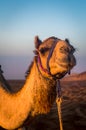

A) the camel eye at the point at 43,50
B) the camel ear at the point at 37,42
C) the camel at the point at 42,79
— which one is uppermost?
the camel ear at the point at 37,42

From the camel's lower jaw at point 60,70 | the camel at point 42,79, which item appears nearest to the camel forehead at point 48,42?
the camel at point 42,79

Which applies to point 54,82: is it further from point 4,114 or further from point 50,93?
point 4,114

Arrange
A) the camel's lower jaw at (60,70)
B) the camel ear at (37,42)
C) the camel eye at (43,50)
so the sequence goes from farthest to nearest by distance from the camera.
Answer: the camel ear at (37,42) < the camel eye at (43,50) < the camel's lower jaw at (60,70)

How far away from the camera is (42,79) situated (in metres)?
3.70

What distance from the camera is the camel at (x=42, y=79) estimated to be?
3365mm

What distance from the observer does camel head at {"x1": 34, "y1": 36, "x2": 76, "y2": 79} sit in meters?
3.31

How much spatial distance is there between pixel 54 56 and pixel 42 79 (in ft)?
1.25

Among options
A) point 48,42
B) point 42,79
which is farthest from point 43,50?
point 42,79

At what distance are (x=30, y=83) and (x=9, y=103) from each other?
2.42 feet

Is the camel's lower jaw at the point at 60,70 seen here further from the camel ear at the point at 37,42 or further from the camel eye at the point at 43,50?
the camel ear at the point at 37,42

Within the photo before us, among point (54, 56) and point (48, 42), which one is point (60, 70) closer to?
point (54, 56)

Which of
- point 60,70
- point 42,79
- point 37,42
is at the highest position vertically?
point 37,42

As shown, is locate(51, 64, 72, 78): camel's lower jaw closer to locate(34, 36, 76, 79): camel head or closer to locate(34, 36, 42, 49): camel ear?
locate(34, 36, 76, 79): camel head

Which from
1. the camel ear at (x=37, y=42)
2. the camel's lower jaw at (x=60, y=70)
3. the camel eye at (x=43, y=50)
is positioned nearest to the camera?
the camel's lower jaw at (x=60, y=70)
